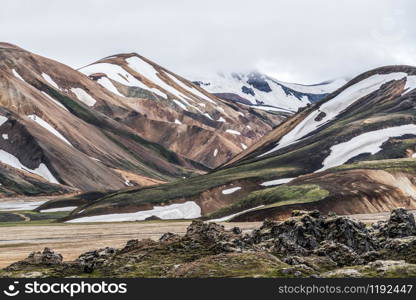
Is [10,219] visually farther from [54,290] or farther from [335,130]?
[54,290]

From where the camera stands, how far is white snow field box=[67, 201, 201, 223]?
450ft

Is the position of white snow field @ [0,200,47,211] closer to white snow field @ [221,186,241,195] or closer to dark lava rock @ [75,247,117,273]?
white snow field @ [221,186,241,195]

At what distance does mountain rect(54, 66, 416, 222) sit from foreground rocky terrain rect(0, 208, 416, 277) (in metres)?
65.3

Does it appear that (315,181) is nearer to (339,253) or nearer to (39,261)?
(339,253)

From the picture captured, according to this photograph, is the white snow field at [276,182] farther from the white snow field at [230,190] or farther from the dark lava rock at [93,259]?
the dark lava rock at [93,259]

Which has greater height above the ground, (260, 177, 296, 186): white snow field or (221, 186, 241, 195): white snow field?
(260, 177, 296, 186): white snow field

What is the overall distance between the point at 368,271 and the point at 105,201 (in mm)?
125668

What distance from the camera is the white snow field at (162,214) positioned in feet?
450

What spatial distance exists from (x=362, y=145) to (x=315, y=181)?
39355mm

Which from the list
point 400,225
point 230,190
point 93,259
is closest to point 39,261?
point 93,259

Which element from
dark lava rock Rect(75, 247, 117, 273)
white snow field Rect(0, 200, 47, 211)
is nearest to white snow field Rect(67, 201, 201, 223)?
white snow field Rect(0, 200, 47, 211)

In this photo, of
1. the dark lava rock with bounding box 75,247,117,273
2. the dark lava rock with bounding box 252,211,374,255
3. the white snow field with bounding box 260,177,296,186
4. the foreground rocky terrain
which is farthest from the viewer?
the white snow field with bounding box 260,177,296,186

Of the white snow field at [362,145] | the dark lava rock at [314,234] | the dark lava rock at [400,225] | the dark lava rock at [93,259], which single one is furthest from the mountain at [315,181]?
the dark lava rock at [93,259]

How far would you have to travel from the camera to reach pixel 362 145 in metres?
162
